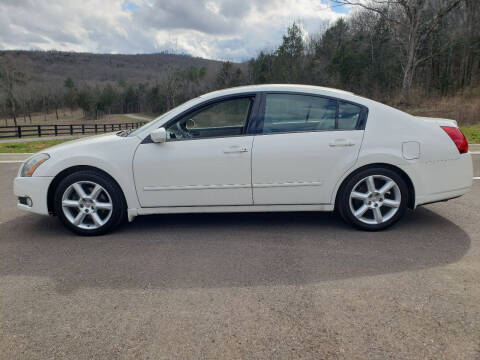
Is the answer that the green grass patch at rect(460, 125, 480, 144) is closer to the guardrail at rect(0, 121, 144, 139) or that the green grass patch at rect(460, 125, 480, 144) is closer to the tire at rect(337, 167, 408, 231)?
the tire at rect(337, 167, 408, 231)

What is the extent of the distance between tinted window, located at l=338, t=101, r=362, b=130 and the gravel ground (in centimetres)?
Answer: 115

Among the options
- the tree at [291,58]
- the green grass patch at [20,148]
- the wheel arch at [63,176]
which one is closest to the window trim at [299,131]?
the wheel arch at [63,176]

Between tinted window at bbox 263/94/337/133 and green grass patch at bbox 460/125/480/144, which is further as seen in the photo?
green grass patch at bbox 460/125/480/144

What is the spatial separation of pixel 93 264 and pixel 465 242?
3585mm

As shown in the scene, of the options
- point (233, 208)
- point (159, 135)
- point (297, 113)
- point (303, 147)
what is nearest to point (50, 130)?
point (159, 135)

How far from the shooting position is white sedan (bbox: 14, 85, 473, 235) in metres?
3.71

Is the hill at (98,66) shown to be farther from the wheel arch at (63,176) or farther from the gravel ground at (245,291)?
the gravel ground at (245,291)

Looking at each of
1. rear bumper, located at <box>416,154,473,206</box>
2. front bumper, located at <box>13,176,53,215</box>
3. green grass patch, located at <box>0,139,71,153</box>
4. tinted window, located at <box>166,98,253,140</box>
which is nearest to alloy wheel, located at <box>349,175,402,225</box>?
rear bumper, located at <box>416,154,473,206</box>

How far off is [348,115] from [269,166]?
104 cm

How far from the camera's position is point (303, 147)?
145 inches

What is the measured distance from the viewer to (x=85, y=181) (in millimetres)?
3799

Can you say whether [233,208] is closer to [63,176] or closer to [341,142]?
[341,142]

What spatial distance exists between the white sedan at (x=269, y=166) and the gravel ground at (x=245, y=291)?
0.34m

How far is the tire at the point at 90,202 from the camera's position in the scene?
12.5 feet
